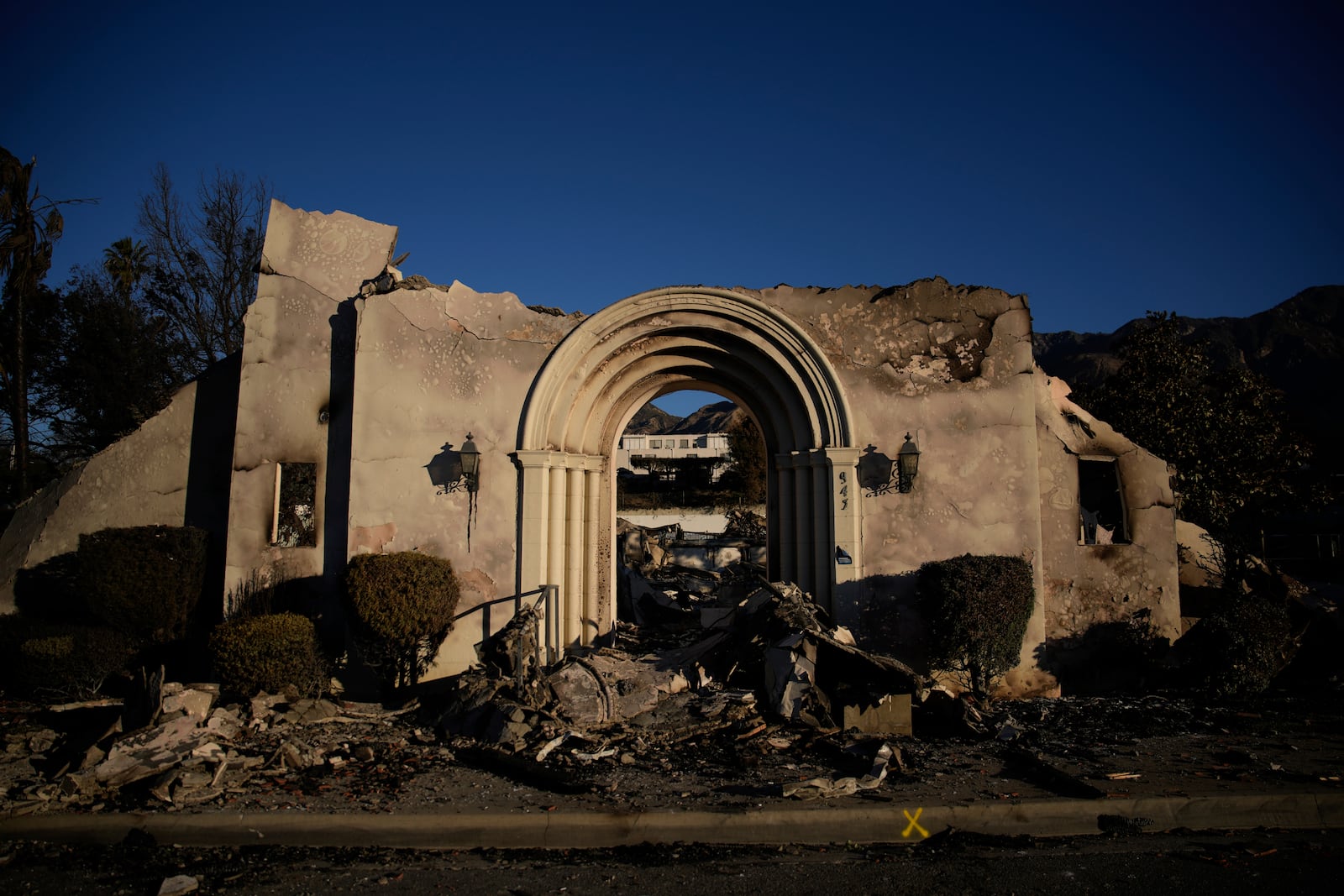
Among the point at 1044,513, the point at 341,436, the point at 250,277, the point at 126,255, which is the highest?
the point at 126,255

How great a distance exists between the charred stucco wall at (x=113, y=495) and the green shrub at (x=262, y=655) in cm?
317

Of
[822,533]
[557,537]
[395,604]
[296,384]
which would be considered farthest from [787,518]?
[296,384]

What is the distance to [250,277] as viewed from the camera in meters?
20.7

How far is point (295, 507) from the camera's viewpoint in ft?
30.8

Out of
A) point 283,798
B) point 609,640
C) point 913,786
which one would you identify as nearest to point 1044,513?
point 913,786

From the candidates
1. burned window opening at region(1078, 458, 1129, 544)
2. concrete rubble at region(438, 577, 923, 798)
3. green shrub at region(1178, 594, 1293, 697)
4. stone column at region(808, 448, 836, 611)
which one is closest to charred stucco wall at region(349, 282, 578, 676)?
concrete rubble at region(438, 577, 923, 798)

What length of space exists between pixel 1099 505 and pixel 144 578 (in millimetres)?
12315

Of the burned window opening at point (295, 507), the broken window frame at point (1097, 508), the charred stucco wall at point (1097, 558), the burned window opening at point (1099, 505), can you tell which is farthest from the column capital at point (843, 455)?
→ the burned window opening at point (295, 507)

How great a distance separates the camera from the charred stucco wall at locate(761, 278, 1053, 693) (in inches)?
352

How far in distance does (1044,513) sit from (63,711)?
1068 cm

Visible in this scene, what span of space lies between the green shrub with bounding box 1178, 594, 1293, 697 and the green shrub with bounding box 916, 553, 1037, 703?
6.09 feet

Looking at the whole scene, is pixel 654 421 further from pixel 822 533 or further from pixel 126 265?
pixel 822 533

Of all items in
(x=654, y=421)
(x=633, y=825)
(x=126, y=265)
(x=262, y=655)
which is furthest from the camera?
(x=654, y=421)

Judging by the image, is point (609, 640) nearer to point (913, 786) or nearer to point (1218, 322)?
point (913, 786)
